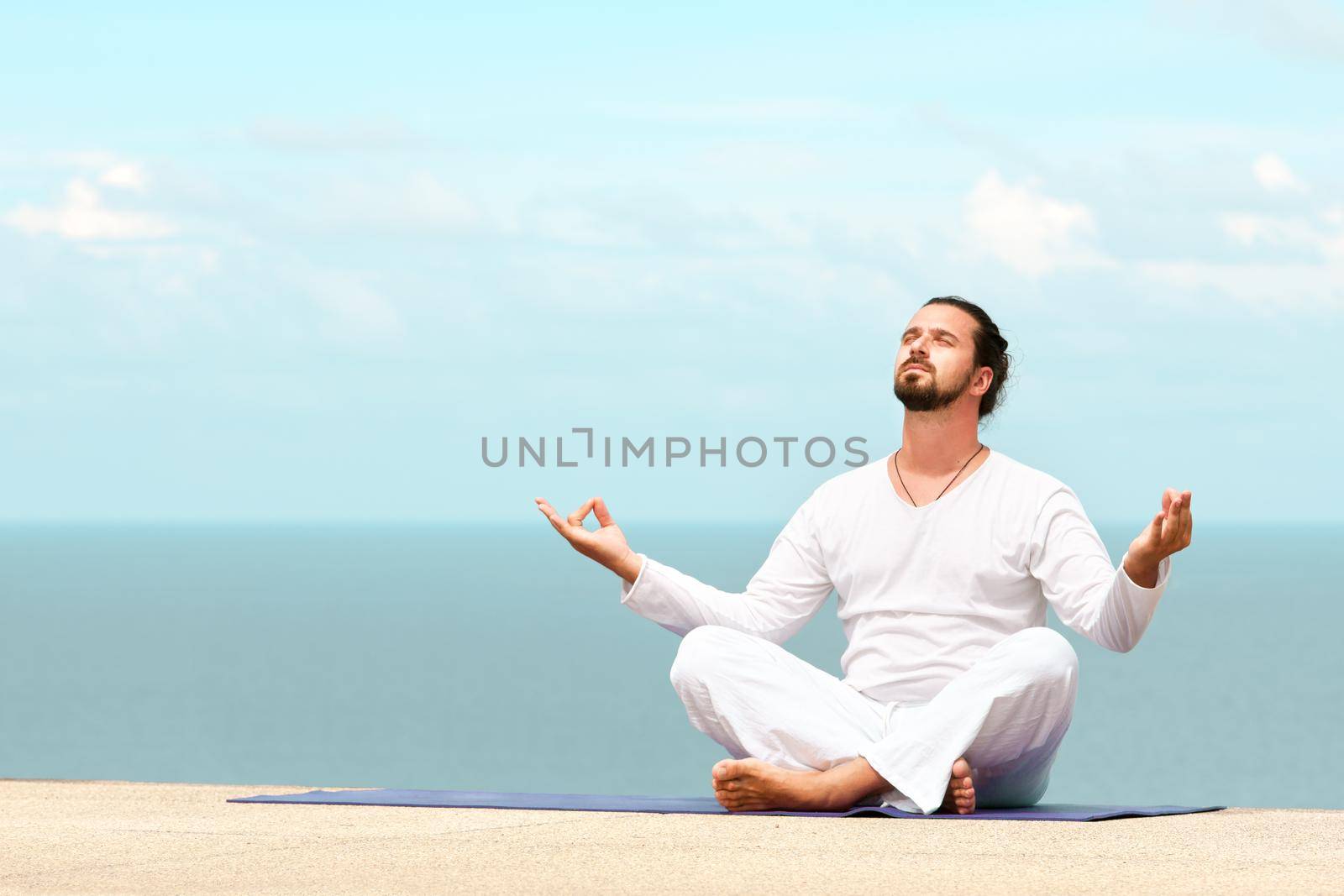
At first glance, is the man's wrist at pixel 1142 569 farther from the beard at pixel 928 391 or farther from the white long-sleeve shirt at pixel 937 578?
the beard at pixel 928 391

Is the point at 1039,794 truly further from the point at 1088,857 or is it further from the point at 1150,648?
the point at 1150,648

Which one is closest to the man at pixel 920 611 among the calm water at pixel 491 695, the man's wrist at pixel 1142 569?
the man's wrist at pixel 1142 569

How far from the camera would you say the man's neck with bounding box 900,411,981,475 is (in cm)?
446

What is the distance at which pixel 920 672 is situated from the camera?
4301mm

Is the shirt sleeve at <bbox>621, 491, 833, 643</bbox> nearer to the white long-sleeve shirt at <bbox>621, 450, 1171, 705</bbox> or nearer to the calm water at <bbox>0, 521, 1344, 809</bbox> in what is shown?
the white long-sleeve shirt at <bbox>621, 450, 1171, 705</bbox>

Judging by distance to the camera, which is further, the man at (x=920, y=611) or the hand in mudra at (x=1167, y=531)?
the man at (x=920, y=611)

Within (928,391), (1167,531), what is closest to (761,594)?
(928,391)

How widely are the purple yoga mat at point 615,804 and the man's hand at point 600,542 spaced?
1.77 ft

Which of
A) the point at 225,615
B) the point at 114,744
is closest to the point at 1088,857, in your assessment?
the point at 114,744

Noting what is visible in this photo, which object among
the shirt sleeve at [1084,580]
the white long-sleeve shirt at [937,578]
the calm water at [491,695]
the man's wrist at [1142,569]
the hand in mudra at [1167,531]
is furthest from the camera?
the calm water at [491,695]

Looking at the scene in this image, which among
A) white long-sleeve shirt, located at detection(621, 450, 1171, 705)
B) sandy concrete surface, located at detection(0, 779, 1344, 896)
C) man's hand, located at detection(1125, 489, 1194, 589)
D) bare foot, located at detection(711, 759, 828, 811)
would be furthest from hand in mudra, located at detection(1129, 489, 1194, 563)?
bare foot, located at detection(711, 759, 828, 811)

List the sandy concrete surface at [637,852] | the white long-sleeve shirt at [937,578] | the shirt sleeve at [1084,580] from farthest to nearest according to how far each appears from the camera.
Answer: the white long-sleeve shirt at [937,578]
the shirt sleeve at [1084,580]
the sandy concrete surface at [637,852]

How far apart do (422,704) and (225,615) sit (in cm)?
3555

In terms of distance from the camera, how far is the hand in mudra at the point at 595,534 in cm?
445
